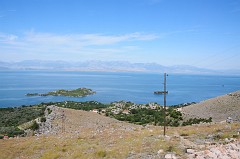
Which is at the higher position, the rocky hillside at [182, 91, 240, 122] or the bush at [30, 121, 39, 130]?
the rocky hillside at [182, 91, 240, 122]

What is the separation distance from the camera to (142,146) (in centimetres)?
1728

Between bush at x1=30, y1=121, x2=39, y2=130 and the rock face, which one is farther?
bush at x1=30, y1=121, x2=39, y2=130

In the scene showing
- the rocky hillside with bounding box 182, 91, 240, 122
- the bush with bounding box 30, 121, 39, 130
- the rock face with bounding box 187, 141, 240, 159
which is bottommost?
the bush with bounding box 30, 121, 39, 130

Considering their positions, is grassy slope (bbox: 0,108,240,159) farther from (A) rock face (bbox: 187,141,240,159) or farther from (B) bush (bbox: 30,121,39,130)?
(B) bush (bbox: 30,121,39,130)

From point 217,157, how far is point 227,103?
35563 millimetres

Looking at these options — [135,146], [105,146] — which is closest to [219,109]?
[135,146]

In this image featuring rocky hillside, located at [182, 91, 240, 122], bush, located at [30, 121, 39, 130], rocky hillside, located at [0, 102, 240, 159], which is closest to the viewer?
rocky hillside, located at [0, 102, 240, 159]

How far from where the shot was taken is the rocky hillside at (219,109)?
39375 millimetres

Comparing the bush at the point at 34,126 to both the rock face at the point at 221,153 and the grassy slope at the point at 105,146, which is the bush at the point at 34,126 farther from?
the rock face at the point at 221,153

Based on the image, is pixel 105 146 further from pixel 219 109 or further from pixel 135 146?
pixel 219 109

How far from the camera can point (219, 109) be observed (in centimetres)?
4322

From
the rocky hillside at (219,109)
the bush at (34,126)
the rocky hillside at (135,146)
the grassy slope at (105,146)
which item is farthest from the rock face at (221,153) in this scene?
the rocky hillside at (219,109)

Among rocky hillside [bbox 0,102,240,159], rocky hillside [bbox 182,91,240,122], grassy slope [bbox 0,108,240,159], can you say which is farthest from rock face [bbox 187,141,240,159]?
rocky hillside [bbox 182,91,240,122]

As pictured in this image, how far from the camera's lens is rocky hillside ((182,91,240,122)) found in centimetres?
3938
